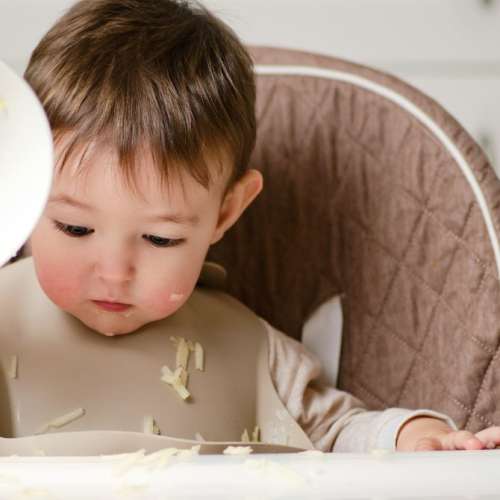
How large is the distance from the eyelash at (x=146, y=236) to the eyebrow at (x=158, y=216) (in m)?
0.02

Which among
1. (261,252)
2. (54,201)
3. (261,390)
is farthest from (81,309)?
(261,252)

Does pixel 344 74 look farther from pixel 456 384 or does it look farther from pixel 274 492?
pixel 274 492

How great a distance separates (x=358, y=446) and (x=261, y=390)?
12cm

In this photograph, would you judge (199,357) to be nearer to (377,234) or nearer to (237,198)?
(237,198)

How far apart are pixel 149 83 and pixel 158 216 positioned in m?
0.12

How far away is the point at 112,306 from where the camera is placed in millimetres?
922

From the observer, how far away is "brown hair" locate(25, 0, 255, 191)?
0.86m

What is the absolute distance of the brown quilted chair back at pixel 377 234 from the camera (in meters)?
1.04

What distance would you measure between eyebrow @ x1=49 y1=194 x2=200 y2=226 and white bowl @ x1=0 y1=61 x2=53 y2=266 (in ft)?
0.49

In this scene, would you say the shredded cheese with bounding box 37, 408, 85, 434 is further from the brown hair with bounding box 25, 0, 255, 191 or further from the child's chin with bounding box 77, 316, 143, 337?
the brown hair with bounding box 25, 0, 255, 191

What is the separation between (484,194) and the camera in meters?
1.05

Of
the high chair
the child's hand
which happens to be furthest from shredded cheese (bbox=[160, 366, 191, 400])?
the child's hand

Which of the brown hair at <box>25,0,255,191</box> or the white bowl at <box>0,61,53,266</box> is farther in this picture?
the brown hair at <box>25,0,255,191</box>

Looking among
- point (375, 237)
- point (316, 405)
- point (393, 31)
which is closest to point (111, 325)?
point (316, 405)
